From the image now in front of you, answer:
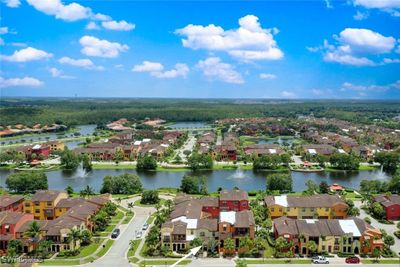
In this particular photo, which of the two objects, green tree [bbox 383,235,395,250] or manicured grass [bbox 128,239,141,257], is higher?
green tree [bbox 383,235,395,250]

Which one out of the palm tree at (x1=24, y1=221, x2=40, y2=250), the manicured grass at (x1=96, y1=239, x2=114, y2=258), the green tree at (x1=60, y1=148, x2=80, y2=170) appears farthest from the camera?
the green tree at (x1=60, y1=148, x2=80, y2=170)

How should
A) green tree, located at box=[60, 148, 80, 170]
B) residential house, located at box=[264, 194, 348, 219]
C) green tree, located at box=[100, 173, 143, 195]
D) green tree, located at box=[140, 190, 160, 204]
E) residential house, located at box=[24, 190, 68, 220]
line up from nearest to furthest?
residential house, located at box=[264, 194, 348, 219], residential house, located at box=[24, 190, 68, 220], green tree, located at box=[140, 190, 160, 204], green tree, located at box=[100, 173, 143, 195], green tree, located at box=[60, 148, 80, 170]

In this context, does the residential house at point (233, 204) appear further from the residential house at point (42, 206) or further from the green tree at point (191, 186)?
the residential house at point (42, 206)

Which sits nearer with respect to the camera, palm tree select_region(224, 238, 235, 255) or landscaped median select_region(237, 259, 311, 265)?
landscaped median select_region(237, 259, 311, 265)

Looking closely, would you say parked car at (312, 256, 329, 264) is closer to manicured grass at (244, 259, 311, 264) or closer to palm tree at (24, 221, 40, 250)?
manicured grass at (244, 259, 311, 264)

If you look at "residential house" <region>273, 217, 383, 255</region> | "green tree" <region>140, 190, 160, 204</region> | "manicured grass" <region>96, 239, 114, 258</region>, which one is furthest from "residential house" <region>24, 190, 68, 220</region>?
"residential house" <region>273, 217, 383, 255</region>

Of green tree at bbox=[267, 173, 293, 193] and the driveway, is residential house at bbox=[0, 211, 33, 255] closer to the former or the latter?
green tree at bbox=[267, 173, 293, 193]

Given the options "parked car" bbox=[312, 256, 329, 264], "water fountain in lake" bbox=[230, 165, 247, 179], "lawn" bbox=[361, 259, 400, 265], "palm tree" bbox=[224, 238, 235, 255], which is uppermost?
"palm tree" bbox=[224, 238, 235, 255]
